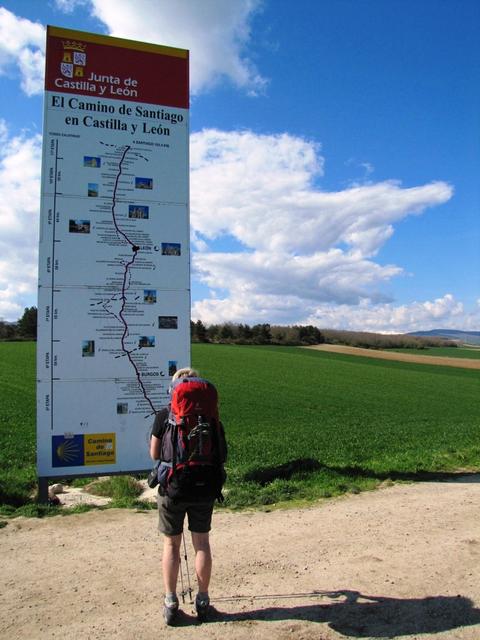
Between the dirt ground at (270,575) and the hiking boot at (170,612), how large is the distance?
0.06m

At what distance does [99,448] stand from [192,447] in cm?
483

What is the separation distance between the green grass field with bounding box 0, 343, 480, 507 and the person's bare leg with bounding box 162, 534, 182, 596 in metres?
3.50

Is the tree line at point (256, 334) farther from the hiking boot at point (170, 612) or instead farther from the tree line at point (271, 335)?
the hiking boot at point (170, 612)

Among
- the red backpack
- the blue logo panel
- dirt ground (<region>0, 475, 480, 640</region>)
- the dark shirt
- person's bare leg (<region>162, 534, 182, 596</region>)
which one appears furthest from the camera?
the blue logo panel

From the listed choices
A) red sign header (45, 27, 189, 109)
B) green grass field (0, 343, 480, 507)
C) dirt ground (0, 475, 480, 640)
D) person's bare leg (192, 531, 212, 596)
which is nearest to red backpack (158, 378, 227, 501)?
person's bare leg (192, 531, 212, 596)

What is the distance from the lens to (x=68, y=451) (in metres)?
8.30

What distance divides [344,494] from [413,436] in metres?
9.09

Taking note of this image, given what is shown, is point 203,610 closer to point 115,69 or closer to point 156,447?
point 156,447

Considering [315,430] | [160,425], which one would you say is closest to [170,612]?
[160,425]

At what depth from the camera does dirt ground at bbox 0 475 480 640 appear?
427 centimetres

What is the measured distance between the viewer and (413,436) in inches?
655

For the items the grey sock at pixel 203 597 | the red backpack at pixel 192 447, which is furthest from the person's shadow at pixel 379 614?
the red backpack at pixel 192 447

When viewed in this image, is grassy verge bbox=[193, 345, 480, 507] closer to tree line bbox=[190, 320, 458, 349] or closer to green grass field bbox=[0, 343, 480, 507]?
green grass field bbox=[0, 343, 480, 507]

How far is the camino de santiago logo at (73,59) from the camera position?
8609 millimetres
